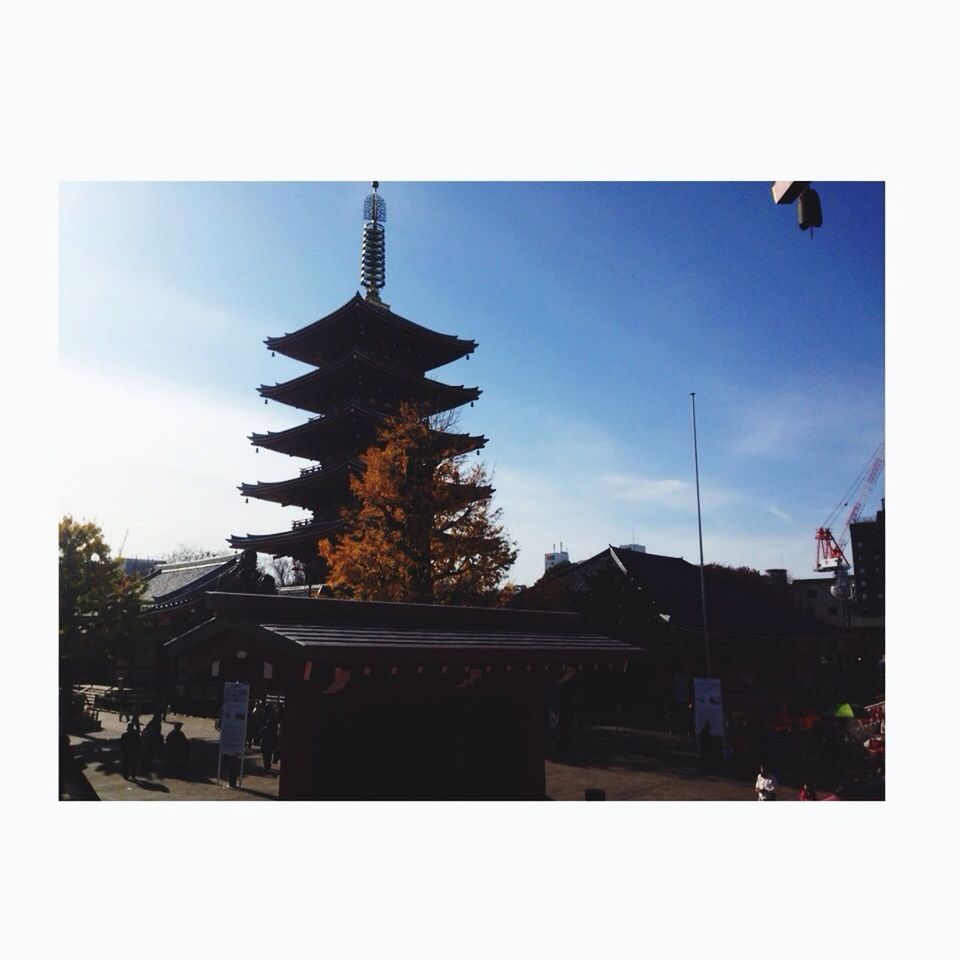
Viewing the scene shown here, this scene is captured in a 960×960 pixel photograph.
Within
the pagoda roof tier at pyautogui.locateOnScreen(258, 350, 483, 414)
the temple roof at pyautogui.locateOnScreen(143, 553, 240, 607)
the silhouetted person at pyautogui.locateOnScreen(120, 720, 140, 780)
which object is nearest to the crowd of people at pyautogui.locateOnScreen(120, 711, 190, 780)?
the silhouetted person at pyautogui.locateOnScreen(120, 720, 140, 780)

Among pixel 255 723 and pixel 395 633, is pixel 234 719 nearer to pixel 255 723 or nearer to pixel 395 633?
pixel 395 633

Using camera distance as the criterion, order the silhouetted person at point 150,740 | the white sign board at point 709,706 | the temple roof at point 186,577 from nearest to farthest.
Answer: the silhouetted person at point 150,740 → the white sign board at point 709,706 → the temple roof at point 186,577

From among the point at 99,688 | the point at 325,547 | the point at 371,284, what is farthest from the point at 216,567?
the point at 371,284

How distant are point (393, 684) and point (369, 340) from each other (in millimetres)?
21968

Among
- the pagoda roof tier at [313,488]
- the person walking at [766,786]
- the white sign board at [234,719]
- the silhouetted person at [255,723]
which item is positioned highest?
the pagoda roof tier at [313,488]

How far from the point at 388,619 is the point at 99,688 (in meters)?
27.1

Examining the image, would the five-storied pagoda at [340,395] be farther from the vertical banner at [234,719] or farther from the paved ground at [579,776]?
the vertical banner at [234,719]

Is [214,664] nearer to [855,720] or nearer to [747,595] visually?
[855,720]

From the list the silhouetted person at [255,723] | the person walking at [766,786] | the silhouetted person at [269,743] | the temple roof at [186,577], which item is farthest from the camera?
the temple roof at [186,577]

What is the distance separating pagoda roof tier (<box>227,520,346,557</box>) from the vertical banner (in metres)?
12.2

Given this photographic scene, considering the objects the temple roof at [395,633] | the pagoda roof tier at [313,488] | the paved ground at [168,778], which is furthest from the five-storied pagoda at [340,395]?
the temple roof at [395,633]

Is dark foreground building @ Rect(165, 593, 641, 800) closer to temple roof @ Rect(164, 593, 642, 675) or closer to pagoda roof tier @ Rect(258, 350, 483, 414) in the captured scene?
temple roof @ Rect(164, 593, 642, 675)

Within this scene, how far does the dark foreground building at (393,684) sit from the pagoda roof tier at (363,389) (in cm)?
1778

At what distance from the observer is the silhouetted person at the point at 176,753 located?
46.7 feet
